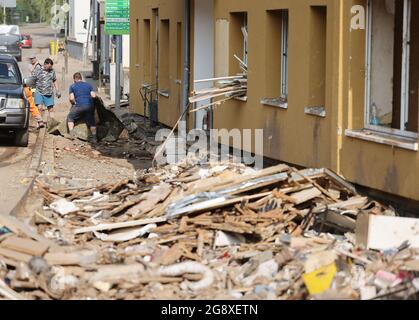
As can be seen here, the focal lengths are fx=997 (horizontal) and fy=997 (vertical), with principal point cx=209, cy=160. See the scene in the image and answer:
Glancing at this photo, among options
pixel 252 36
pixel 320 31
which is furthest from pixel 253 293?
pixel 252 36

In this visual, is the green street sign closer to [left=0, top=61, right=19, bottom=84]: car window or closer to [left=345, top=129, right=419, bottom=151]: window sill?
[left=0, top=61, right=19, bottom=84]: car window

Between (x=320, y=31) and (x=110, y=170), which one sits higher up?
(x=320, y=31)

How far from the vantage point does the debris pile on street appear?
9.18 meters

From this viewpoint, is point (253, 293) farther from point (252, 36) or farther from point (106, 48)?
point (106, 48)

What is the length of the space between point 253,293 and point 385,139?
12.1 ft

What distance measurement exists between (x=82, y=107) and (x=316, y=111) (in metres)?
9.85

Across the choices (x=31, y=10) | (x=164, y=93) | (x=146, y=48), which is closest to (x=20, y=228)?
(x=164, y=93)

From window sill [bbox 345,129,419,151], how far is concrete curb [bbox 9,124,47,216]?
4455 mm

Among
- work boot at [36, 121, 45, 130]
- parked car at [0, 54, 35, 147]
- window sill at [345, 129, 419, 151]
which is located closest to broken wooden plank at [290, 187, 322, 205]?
window sill at [345, 129, 419, 151]

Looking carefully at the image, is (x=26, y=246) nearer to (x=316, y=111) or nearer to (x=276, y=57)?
(x=316, y=111)

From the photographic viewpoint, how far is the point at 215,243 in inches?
429

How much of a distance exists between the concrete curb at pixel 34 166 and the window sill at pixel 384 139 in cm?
445

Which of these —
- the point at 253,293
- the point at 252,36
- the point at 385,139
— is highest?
the point at 252,36

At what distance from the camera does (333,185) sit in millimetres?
12445
